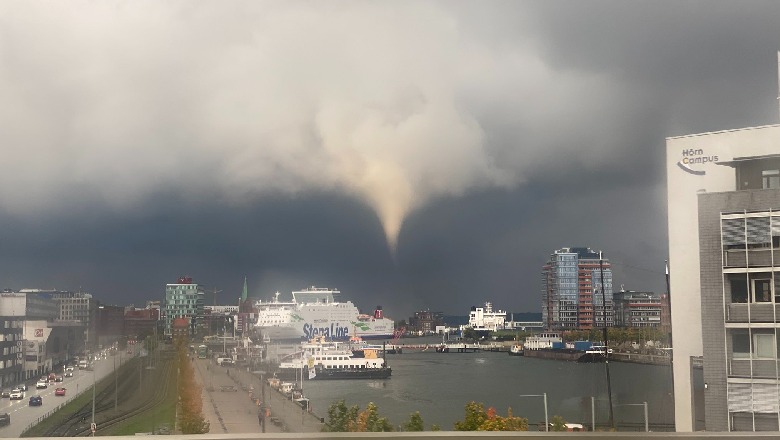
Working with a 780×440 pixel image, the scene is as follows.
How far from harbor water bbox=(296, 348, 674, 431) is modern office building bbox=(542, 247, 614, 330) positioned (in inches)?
43.8

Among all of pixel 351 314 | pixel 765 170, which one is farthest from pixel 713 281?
pixel 351 314

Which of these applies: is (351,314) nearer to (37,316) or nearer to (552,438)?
(37,316)

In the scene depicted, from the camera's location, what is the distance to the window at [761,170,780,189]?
22.8ft

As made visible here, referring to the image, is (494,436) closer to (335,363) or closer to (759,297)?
(759,297)

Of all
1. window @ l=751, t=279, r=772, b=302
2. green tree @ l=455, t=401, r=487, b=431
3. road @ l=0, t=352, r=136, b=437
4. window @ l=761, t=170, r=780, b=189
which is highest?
window @ l=761, t=170, r=780, b=189

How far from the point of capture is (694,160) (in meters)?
8.59

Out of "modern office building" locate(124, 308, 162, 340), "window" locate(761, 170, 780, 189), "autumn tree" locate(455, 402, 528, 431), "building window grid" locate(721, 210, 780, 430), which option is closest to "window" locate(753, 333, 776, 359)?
"building window grid" locate(721, 210, 780, 430)

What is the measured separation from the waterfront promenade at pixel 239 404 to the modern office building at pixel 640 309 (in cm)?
608

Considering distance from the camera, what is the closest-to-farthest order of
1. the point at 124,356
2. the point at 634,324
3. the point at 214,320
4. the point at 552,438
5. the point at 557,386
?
the point at 552,438, the point at 124,356, the point at 214,320, the point at 634,324, the point at 557,386

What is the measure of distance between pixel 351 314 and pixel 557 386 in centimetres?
570

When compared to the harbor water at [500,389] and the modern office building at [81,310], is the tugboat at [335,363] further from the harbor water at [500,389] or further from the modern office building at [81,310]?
the modern office building at [81,310]

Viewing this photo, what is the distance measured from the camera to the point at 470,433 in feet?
5.12

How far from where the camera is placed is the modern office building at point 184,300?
35.7 ft

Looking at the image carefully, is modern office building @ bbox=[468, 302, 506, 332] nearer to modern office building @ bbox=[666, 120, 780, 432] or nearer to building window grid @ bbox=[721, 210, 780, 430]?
modern office building @ bbox=[666, 120, 780, 432]
